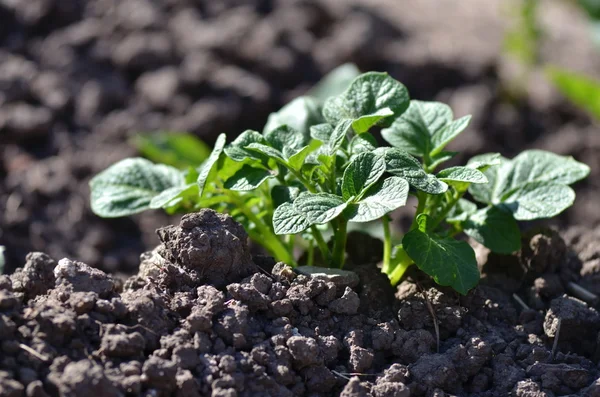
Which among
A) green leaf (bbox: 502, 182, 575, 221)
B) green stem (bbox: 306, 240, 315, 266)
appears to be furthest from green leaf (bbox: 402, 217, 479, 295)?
green stem (bbox: 306, 240, 315, 266)

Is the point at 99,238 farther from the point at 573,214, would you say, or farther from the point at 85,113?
the point at 573,214

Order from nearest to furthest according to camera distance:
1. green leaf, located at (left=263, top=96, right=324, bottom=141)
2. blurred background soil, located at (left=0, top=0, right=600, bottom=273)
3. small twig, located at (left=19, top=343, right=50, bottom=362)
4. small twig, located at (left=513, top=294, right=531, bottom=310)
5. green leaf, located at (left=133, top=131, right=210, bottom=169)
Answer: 1. small twig, located at (left=19, top=343, right=50, bottom=362)
2. small twig, located at (left=513, top=294, right=531, bottom=310)
3. green leaf, located at (left=263, top=96, right=324, bottom=141)
4. green leaf, located at (left=133, top=131, right=210, bottom=169)
5. blurred background soil, located at (left=0, top=0, right=600, bottom=273)

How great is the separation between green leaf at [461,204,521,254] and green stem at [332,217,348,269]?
0.30 meters

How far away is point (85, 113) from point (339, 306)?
7.11 ft

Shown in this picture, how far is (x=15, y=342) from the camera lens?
1486mm

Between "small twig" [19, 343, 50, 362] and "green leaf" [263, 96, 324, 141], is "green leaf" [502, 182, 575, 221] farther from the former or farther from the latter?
"small twig" [19, 343, 50, 362]

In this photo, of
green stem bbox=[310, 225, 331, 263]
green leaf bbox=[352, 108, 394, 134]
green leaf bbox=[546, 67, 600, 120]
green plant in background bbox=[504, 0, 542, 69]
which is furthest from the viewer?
green plant in background bbox=[504, 0, 542, 69]

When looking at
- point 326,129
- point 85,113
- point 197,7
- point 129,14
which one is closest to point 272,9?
point 197,7

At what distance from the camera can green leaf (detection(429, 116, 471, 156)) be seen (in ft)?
6.10

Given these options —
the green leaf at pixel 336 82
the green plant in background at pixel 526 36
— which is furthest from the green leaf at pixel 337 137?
the green plant in background at pixel 526 36

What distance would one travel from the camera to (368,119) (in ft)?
5.71

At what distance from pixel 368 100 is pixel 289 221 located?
423 millimetres

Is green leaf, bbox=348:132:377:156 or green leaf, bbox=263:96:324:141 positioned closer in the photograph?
green leaf, bbox=348:132:377:156

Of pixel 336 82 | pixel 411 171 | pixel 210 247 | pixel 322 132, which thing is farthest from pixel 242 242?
pixel 336 82
